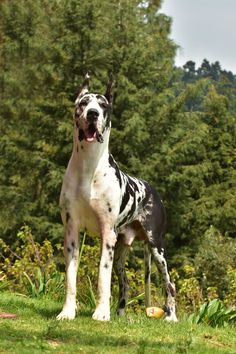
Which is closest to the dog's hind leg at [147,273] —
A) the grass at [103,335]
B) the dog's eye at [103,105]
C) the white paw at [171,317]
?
the white paw at [171,317]

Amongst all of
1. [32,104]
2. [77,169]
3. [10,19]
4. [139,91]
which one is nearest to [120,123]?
[139,91]

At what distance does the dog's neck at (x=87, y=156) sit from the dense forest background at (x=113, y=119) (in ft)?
67.4

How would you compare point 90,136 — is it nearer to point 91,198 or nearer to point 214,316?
point 91,198

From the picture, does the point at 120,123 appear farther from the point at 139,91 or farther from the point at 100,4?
the point at 100,4

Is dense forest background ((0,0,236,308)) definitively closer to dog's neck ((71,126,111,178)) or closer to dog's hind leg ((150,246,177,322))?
dog's hind leg ((150,246,177,322))

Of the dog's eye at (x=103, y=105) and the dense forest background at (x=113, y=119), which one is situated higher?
the dense forest background at (x=113, y=119)

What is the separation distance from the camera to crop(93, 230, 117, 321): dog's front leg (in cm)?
814

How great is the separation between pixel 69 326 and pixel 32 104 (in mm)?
27520

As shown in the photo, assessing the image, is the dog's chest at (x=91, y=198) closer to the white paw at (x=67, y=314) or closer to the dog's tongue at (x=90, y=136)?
the dog's tongue at (x=90, y=136)

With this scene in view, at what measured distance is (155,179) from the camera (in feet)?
104

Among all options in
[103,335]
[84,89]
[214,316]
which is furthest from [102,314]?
[84,89]

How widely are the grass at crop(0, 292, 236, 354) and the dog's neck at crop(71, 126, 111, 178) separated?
60.4 inches

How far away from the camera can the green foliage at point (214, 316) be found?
870cm

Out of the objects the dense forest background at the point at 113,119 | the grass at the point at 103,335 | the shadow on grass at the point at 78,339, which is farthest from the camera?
the dense forest background at the point at 113,119
